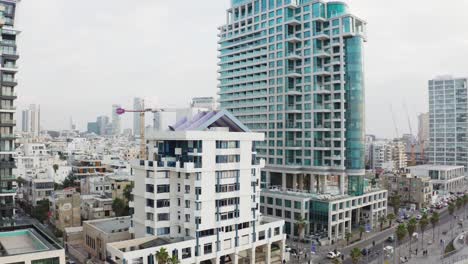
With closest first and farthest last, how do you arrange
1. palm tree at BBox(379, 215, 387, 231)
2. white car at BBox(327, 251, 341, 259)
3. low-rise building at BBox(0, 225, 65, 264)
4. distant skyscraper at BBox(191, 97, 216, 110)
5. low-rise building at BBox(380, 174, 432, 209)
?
low-rise building at BBox(0, 225, 65, 264)
white car at BBox(327, 251, 341, 259)
distant skyscraper at BBox(191, 97, 216, 110)
palm tree at BBox(379, 215, 387, 231)
low-rise building at BBox(380, 174, 432, 209)

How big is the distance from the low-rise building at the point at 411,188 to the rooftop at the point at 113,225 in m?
65.2

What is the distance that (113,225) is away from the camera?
176 feet

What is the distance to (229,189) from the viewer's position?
4650cm

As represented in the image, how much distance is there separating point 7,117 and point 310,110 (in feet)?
156

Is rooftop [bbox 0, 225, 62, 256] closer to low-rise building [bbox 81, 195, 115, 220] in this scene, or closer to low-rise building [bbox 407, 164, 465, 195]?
low-rise building [bbox 81, 195, 115, 220]

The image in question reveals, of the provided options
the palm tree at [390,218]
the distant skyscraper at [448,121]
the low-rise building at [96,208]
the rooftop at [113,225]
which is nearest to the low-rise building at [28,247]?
the rooftop at [113,225]

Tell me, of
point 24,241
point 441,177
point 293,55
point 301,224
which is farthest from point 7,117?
point 441,177

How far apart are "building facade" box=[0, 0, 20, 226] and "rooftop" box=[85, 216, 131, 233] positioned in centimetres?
1099

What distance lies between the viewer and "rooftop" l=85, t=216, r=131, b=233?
51013 mm

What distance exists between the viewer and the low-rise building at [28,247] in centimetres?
3097

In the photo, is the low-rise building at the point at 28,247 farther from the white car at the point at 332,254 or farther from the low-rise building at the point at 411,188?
the low-rise building at the point at 411,188

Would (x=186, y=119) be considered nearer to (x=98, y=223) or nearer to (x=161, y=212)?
(x=161, y=212)

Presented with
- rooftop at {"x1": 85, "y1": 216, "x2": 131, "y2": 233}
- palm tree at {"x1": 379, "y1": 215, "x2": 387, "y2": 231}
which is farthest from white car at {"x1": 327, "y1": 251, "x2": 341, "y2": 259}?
rooftop at {"x1": 85, "y1": 216, "x2": 131, "y2": 233}

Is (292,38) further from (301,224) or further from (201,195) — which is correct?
Answer: (201,195)
